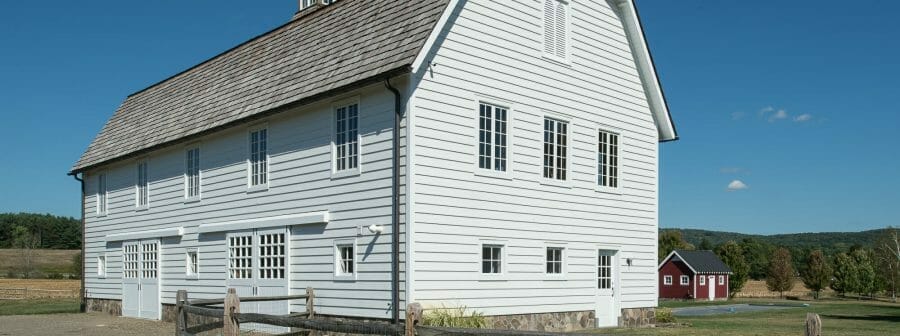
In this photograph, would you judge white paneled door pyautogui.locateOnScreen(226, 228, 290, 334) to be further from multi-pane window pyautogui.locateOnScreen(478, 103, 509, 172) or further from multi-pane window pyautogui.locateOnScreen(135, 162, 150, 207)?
multi-pane window pyautogui.locateOnScreen(135, 162, 150, 207)

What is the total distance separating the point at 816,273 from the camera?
78625 millimetres

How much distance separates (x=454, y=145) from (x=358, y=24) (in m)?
4.32

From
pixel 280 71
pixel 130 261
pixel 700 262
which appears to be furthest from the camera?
pixel 700 262

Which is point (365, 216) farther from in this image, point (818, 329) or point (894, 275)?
point (894, 275)

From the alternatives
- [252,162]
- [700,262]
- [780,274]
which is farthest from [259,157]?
[780,274]

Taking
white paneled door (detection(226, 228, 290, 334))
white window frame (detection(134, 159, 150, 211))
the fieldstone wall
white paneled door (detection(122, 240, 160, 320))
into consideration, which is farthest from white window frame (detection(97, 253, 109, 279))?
white paneled door (detection(226, 228, 290, 334))

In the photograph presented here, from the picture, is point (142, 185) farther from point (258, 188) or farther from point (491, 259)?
point (491, 259)

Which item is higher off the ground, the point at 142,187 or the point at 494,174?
the point at 494,174

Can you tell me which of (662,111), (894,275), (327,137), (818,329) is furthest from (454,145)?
(894,275)

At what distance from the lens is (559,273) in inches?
771

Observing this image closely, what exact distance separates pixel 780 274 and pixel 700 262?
14609 millimetres

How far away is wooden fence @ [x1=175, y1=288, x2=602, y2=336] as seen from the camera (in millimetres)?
9523

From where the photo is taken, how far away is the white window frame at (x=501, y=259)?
17462 millimetres

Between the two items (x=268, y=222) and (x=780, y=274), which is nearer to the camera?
(x=268, y=222)
